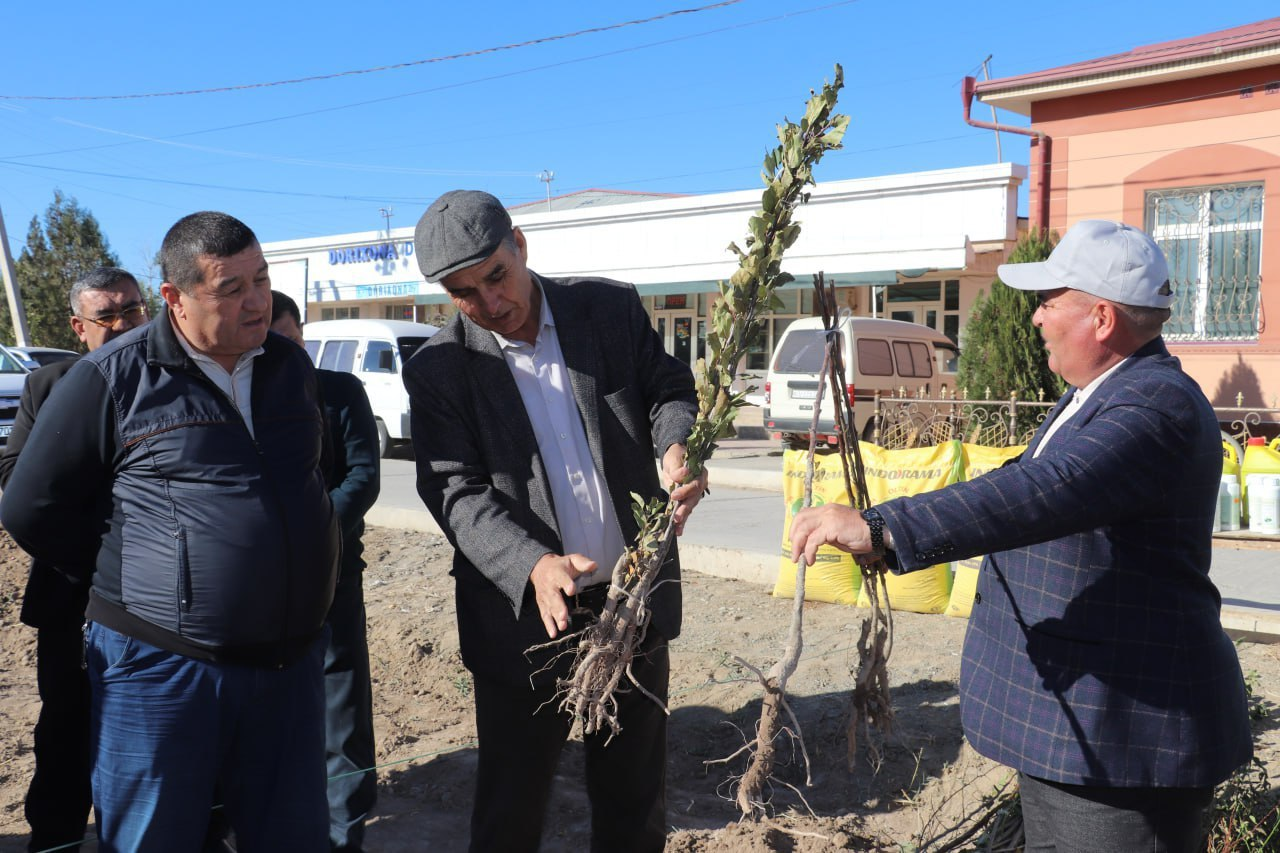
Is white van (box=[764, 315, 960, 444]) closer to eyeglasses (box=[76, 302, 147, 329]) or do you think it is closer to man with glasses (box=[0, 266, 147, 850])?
eyeglasses (box=[76, 302, 147, 329])

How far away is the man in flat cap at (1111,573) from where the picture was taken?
1.75m

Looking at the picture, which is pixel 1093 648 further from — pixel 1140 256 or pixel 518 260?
pixel 518 260

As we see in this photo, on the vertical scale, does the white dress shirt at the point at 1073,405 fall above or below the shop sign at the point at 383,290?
below

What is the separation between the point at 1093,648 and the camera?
1902 millimetres

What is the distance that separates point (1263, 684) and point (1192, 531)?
292 cm

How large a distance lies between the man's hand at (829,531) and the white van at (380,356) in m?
12.9

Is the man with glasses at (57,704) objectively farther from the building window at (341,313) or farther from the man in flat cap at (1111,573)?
the building window at (341,313)

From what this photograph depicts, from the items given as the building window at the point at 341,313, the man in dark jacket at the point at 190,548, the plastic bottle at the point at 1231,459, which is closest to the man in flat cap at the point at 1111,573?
the man in dark jacket at the point at 190,548

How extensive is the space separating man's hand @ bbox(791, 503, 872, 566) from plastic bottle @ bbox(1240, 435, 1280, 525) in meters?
7.11

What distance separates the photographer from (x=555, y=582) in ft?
7.08

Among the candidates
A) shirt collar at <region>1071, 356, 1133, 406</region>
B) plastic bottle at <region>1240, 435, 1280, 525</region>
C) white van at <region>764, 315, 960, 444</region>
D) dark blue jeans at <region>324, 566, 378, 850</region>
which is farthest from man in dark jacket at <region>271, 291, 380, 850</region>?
white van at <region>764, 315, 960, 444</region>

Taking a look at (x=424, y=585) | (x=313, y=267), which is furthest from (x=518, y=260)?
(x=313, y=267)

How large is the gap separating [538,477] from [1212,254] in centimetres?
1164

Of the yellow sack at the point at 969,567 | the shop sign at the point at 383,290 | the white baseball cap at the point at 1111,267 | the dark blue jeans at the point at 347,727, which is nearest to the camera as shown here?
the white baseball cap at the point at 1111,267
